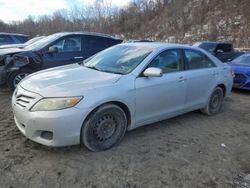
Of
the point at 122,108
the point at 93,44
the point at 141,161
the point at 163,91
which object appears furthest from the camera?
the point at 93,44

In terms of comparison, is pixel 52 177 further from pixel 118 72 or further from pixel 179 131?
pixel 179 131

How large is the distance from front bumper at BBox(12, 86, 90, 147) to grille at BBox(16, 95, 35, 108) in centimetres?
8

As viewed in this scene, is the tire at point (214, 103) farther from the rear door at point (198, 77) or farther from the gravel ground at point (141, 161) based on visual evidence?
the gravel ground at point (141, 161)

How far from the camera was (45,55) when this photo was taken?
287 inches

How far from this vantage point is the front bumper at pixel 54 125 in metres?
3.46

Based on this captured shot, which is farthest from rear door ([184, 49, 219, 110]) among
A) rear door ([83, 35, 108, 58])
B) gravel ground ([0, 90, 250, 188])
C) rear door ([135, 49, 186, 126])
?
rear door ([83, 35, 108, 58])

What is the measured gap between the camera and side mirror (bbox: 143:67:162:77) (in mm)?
4141

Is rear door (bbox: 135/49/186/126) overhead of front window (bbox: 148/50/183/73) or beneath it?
beneath

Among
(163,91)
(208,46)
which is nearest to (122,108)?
(163,91)

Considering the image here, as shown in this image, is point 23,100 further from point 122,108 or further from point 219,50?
point 219,50

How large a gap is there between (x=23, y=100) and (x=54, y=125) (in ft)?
2.24

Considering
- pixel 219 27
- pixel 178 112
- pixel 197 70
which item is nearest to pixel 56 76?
pixel 178 112

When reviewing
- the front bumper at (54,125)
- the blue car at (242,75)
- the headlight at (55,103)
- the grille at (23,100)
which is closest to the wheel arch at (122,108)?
the front bumper at (54,125)

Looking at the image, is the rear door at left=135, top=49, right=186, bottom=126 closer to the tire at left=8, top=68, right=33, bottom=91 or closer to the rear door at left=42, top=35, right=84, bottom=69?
the rear door at left=42, top=35, right=84, bottom=69
